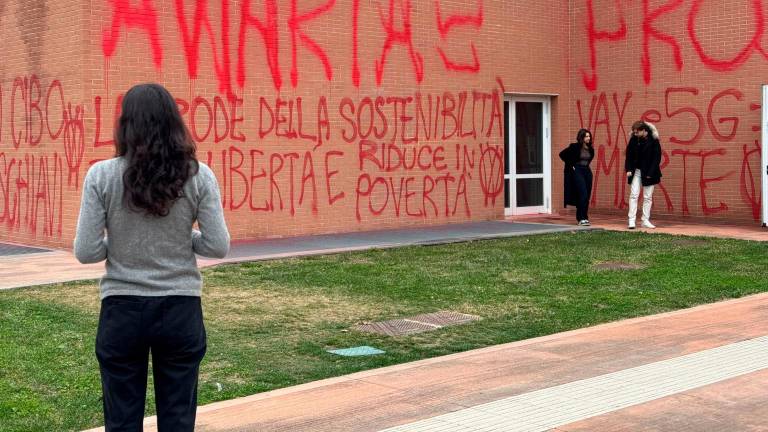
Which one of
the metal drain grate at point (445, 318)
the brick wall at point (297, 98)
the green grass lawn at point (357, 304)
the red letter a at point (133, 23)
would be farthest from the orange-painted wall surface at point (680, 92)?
the metal drain grate at point (445, 318)

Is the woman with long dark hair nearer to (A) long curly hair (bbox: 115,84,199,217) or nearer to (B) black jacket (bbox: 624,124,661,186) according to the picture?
(A) long curly hair (bbox: 115,84,199,217)

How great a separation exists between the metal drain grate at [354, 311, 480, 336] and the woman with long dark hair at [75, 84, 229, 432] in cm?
439

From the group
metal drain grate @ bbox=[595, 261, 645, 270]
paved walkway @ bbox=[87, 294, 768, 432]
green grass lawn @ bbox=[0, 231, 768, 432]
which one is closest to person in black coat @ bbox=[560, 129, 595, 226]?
green grass lawn @ bbox=[0, 231, 768, 432]

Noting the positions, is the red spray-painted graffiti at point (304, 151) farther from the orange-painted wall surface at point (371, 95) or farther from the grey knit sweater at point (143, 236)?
the grey knit sweater at point (143, 236)

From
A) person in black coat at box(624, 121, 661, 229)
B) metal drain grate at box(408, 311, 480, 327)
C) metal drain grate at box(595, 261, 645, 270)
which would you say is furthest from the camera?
person in black coat at box(624, 121, 661, 229)

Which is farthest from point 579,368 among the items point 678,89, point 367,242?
point 678,89

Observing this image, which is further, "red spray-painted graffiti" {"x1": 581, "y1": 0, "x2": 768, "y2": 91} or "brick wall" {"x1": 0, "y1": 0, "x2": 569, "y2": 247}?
"red spray-painted graffiti" {"x1": 581, "y1": 0, "x2": 768, "y2": 91}

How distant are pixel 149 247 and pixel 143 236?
0.16 ft

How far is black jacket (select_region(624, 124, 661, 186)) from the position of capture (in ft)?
54.5

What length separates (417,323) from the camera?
880cm

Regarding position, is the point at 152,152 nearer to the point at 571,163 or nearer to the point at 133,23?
the point at 133,23

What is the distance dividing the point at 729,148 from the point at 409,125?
551 cm

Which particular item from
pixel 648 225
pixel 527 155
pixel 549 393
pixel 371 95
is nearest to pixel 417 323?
pixel 549 393

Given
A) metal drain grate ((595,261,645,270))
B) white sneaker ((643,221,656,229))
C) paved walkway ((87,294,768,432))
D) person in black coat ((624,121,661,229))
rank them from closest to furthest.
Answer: paved walkway ((87,294,768,432)), metal drain grate ((595,261,645,270)), person in black coat ((624,121,661,229)), white sneaker ((643,221,656,229))
